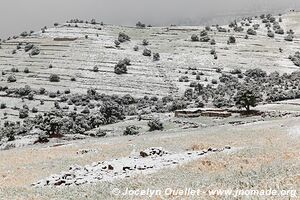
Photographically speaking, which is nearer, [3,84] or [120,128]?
[120,128]

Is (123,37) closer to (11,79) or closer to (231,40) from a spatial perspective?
(231,40)

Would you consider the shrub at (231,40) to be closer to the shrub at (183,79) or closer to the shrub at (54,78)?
the shrub at (183,79)

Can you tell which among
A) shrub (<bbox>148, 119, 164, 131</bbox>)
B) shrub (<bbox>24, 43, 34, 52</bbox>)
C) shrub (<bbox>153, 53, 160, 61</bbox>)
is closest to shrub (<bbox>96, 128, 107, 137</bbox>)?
shrub (<bbox>148, 119, 164, 131</bbox>)

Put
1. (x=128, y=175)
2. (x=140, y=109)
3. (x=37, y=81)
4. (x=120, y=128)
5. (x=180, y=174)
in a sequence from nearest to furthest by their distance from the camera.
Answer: (x=180, y=174) → (x=128, y=175) → (x=120, y=128) → (x=140, y=109) → (x=37, y=81)

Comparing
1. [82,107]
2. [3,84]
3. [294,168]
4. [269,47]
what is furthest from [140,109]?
[294,168]

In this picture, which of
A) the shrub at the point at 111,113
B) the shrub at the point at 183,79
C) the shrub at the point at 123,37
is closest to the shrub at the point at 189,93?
the shrub at the point at 183,79

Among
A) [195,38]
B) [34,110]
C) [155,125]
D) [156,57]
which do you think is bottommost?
[34,110]

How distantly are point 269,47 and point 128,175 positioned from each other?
16048 cm

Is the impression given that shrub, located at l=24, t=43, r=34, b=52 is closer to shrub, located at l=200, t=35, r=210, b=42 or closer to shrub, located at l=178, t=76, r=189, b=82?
shrub, located at l=178, t=76, r=189, b=82

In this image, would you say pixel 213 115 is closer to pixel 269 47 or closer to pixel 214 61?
pixel 214 61

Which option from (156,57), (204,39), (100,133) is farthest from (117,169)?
(204,39)

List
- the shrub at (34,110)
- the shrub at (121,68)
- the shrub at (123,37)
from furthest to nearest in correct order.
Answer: the shrub at (123,37)
the shrub at (121,68)
the shrub at (34,110)

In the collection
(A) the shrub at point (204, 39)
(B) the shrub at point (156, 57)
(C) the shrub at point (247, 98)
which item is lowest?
(C) the shrub at point (247, 98)

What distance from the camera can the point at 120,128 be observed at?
324 feet
